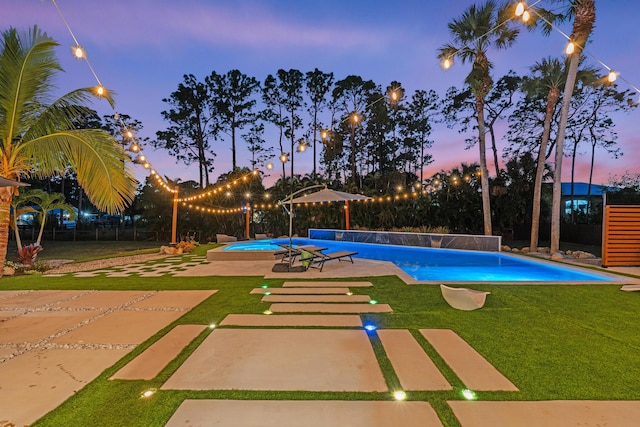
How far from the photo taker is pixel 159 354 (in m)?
3.15

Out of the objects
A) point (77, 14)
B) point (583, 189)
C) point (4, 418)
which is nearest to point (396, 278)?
point (4, 418)

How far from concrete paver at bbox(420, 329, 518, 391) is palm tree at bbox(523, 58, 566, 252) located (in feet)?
35.4

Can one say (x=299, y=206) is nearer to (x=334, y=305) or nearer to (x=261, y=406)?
(x=334, y=305)

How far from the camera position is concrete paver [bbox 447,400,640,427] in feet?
6.89

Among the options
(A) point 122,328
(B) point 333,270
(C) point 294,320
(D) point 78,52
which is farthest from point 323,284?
(D) point 78,52

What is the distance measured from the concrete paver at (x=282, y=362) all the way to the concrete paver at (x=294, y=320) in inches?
9.2

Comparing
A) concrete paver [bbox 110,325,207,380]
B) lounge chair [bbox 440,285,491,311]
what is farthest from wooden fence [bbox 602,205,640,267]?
concrete paver [bbox 110,325,207,380]

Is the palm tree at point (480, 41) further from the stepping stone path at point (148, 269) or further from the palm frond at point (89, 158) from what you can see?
the palm frond at point (89, 158)

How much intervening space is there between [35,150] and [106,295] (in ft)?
9.71

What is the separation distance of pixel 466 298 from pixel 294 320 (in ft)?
7.82

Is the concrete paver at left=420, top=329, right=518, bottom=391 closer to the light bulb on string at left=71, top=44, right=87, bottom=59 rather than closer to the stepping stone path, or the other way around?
the stepping stone path

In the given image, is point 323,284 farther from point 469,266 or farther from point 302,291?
A: point 469,266

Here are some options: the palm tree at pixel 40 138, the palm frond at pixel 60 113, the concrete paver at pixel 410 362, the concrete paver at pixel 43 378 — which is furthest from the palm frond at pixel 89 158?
the concrete paver at pixel 410 362

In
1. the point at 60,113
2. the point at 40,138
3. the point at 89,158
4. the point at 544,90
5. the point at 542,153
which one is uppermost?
the point at 544,90
